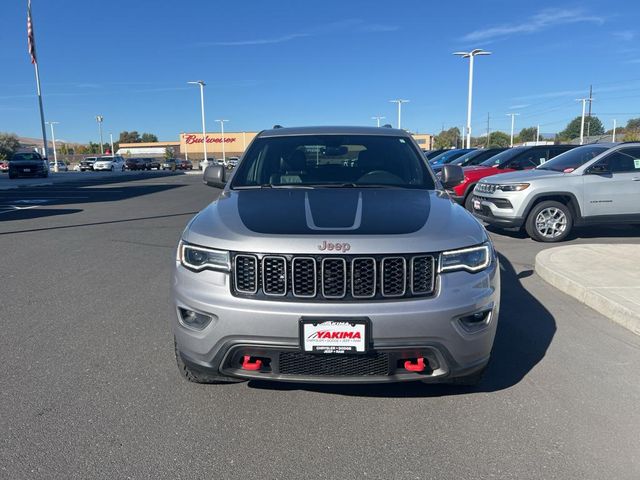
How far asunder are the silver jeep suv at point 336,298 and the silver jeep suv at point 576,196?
6102 mm

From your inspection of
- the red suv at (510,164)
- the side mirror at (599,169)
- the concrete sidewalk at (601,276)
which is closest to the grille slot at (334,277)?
the concrete sidewalk at (601,276)

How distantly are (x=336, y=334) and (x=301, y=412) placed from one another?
0.72m

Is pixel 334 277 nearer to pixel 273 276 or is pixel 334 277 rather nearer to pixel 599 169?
pixel 273 276

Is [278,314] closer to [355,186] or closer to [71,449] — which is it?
[71,449]

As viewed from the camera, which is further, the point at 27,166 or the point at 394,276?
the point at 27,166

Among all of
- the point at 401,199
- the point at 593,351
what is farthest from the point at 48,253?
the point at 593,351

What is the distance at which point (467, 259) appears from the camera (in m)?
2.87

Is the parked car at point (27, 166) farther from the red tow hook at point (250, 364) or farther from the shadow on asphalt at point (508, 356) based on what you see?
the red tow hook at point (250, 364)

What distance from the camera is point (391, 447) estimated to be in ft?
8.93

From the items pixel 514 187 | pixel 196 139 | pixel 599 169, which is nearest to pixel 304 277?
pixel 514 187

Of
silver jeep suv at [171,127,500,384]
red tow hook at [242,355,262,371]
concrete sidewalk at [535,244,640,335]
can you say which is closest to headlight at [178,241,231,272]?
silver jeep suv at [171,127,500,384]

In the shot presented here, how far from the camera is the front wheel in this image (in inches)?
338

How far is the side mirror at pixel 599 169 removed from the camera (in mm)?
8422

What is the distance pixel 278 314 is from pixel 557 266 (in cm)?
470
